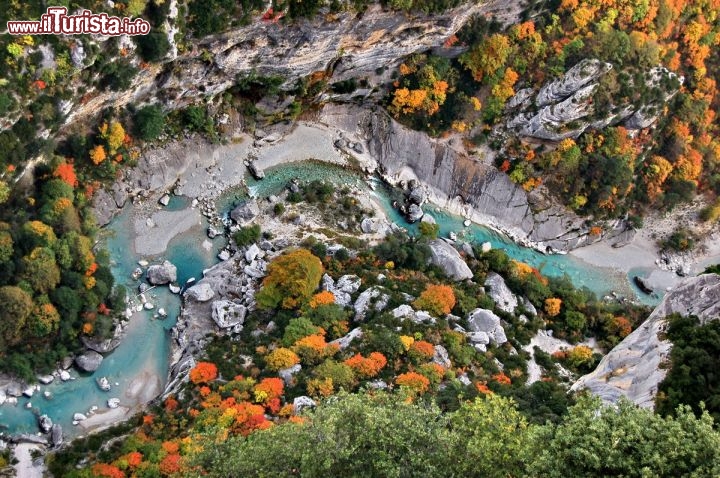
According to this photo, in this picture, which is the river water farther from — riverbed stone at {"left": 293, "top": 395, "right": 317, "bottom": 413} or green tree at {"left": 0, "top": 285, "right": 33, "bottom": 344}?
riverbed stone at {"left": 293, "top": 395, "right": 317, "bottom": 413}

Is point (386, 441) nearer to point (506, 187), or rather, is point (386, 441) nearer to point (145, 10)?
point (145, 10)

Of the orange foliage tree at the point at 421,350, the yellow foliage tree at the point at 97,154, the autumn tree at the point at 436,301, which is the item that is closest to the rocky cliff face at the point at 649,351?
the orange foliage tree at the point at 421,350

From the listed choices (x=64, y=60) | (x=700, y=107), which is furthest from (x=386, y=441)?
(x=700, y=107)

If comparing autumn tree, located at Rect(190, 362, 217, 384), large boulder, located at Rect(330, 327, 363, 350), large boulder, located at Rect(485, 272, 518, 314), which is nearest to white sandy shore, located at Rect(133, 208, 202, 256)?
autumn tree, located at Rect(190, 362, 217, 384)

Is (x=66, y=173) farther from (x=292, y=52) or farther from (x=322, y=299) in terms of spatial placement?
(x=322, y=299)

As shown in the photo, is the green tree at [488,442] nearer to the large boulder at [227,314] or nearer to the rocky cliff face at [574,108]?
the large boulder at [227,314]

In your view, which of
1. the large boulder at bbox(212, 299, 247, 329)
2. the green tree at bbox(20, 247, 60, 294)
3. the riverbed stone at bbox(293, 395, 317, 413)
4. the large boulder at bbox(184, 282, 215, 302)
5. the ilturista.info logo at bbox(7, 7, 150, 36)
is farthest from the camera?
the large boulder at bbox(184, 282, 215, 302)
